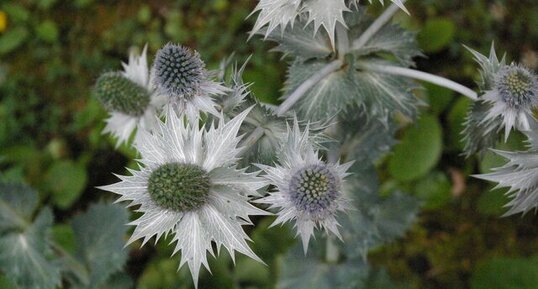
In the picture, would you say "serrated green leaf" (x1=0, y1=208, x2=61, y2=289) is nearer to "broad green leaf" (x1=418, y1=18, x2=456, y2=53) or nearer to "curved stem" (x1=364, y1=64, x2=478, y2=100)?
Answer: "curved stem" (x1=364, y1=64, x2=478, y2=100)

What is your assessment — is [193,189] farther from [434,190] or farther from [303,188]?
[434,190]

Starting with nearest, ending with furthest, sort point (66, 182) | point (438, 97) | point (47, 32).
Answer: point (438, 97)
point (66, 182)
point (47, 32)

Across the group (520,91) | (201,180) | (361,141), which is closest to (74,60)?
(361,141)

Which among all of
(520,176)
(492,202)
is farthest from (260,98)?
(520,176)

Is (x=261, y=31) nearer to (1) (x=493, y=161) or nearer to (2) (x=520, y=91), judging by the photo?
(2) (x=520, y=91)

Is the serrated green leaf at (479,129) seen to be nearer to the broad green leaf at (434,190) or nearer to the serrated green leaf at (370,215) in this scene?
the serrated green leaf at (370,215)

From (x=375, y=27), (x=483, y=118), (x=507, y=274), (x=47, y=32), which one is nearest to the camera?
(x=483, y=118)
